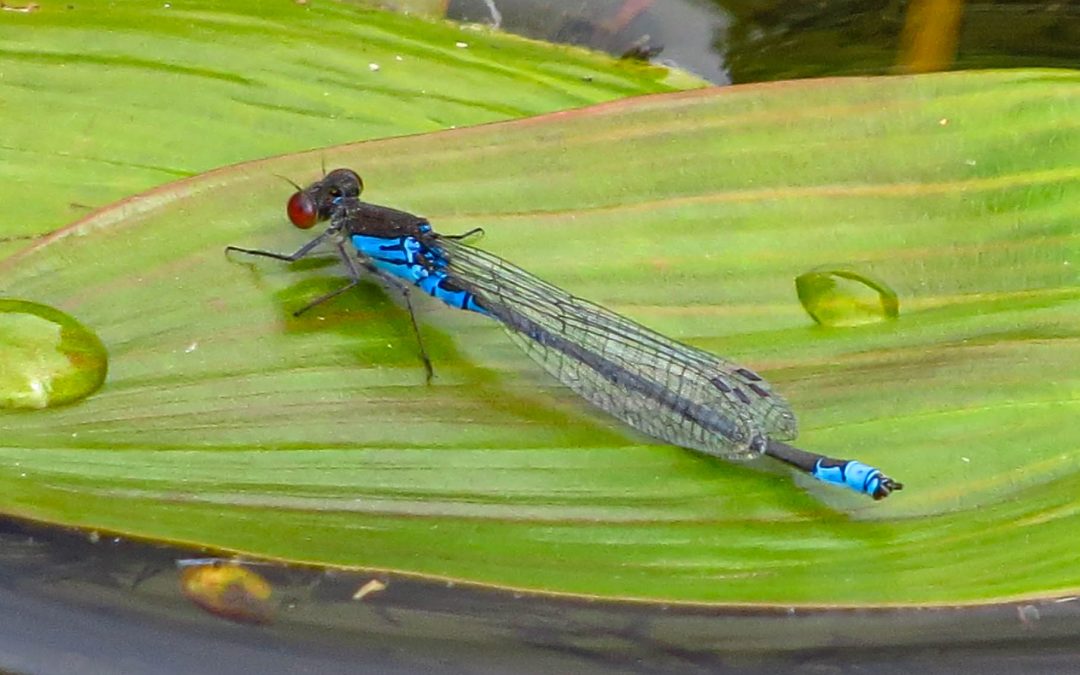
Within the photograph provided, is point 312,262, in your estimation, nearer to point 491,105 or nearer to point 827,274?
point 491,105

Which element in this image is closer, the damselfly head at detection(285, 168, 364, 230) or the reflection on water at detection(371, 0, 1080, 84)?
the damselfly head at detection(285, 168, 364, 230)

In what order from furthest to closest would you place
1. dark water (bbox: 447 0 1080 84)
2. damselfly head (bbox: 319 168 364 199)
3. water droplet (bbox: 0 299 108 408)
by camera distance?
dark water (bbox: 447 0 1080 84) < damselfly head (bbox: 319 168 364 199) < water droplet (bbox: 0 299 108 408)

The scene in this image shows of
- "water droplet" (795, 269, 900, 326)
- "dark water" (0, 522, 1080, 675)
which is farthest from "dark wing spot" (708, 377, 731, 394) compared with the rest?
"dark water" (0, 522, 1080, 675)

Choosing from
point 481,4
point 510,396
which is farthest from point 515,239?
point 481,4

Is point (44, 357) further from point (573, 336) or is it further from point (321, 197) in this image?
point (573, 336)

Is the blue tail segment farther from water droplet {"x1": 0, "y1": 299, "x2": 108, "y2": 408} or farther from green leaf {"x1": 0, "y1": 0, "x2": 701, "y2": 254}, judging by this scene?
water droplet {"x1": 0, "y1": 299, "x2": 108, "y2": 408}

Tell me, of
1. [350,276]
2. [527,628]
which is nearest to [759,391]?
[527,628]
